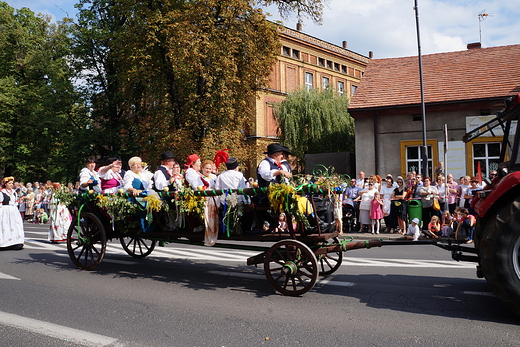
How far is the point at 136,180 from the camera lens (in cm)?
829

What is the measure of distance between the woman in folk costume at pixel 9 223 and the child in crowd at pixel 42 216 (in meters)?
11.4

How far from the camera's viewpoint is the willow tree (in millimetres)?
31250

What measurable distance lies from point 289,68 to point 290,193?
37.6m

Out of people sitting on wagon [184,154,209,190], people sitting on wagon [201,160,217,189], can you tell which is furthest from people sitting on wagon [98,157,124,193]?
people sitting on wagon [201,160,217,189]

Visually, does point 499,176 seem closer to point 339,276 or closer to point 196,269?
point 339,276

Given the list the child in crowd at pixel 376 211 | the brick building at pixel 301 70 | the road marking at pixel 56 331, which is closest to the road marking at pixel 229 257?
the road marking at pixel 56 331

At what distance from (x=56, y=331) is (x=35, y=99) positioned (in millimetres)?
31290

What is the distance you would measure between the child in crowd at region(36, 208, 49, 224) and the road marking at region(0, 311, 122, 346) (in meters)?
19.1

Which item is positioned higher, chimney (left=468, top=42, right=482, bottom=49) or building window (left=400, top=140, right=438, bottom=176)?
chimney (left=468, top=42, right=482, bottom=49)

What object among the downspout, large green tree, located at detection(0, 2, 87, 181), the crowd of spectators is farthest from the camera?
large green tree, located at detection(0, 2, 87, 181)

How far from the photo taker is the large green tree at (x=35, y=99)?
30656 millimetres

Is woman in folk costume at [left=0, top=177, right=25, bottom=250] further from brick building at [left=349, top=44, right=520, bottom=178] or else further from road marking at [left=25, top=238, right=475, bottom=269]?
brick building at [left=349, top=44, right=520, bottom=178]

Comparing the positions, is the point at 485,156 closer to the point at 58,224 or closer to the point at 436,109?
the point at 436,109

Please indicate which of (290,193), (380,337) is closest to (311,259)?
(290,193)
